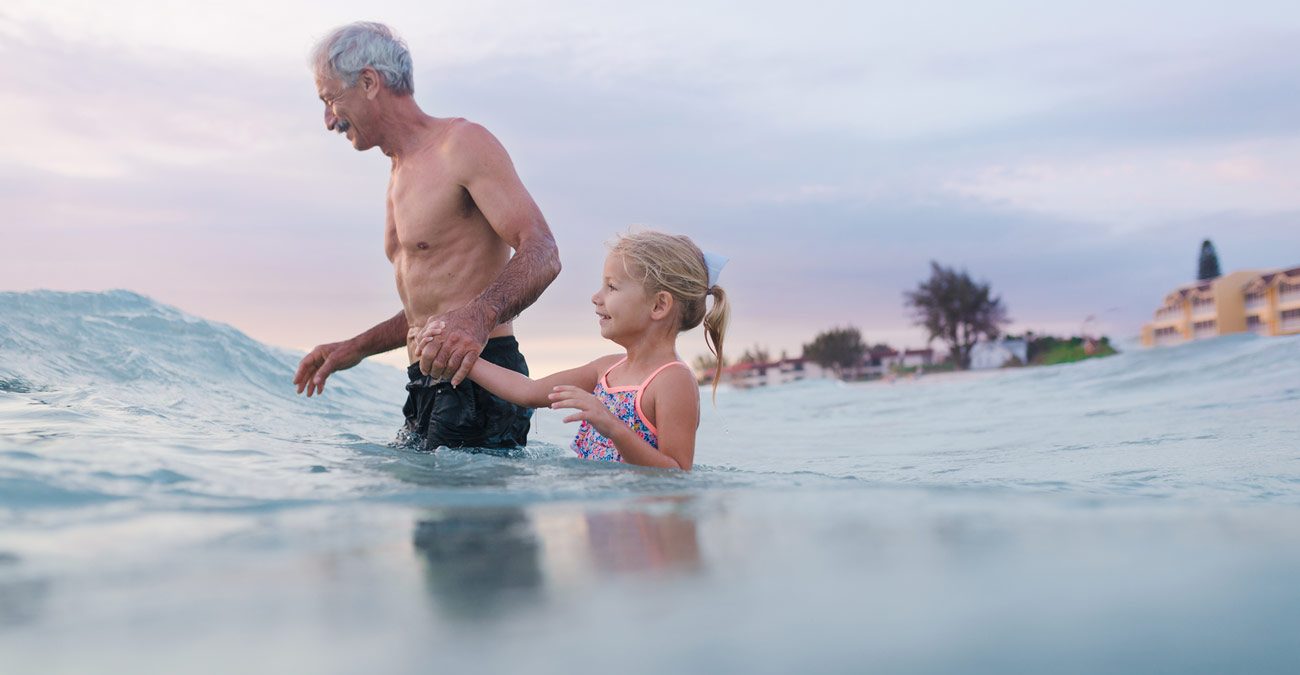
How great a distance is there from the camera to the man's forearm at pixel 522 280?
375 cm

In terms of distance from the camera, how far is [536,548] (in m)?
1.89

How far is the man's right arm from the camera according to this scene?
15.2ft

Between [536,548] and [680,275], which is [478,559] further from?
[680,275]

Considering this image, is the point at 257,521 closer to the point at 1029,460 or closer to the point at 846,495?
the point at 846,495

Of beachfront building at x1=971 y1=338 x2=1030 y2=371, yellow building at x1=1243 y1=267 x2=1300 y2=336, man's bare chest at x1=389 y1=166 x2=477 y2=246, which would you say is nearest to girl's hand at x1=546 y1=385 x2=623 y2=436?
man's bare chest at x1=389 y1=166 x2=477 y2=246

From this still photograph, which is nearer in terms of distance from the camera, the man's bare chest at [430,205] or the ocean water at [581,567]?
the ocean water at [581,567]

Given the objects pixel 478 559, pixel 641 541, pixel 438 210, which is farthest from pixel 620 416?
pixel 478 559

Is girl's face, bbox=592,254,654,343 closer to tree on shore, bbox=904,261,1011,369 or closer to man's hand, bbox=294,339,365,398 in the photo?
man's hand, bbox=294,339,365,398

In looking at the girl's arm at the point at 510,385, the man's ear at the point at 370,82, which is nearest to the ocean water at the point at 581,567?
the girl's arm at the point at 510,385

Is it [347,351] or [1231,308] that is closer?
[347,351]

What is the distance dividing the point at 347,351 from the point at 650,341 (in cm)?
152

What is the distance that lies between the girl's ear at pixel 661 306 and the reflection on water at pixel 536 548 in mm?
1547

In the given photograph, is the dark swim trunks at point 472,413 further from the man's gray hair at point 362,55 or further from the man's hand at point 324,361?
the man's gray hair at point 362,55

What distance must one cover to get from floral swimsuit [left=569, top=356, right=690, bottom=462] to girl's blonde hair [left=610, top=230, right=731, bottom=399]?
21 centimetres
